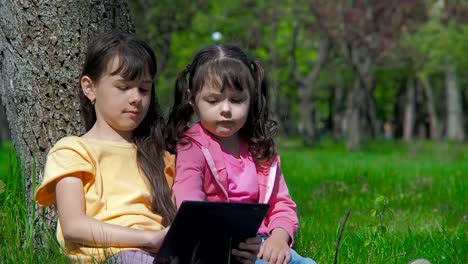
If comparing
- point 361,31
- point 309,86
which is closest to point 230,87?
point 361,31

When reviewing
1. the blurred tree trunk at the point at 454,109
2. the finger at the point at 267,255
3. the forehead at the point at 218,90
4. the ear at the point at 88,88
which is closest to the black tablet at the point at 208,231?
the finger at the point at 267,255

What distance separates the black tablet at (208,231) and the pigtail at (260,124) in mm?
627

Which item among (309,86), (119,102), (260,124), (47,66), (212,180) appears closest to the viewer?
(119,102)

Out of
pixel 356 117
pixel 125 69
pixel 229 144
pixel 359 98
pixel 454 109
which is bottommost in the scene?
pixel 454 109

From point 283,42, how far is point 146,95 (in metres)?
35.2

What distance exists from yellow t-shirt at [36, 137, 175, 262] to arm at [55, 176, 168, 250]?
0.15ft

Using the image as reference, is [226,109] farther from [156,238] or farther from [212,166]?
[156,238]

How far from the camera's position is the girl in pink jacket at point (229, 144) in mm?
3795

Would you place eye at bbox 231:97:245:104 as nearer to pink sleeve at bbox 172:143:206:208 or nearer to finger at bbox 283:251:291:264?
pink sleeve at bbox 172:143:206:208

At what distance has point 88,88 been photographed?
3900 millimetres

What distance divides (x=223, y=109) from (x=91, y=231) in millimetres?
775

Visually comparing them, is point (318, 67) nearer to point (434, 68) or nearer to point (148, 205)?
point (434, 68)

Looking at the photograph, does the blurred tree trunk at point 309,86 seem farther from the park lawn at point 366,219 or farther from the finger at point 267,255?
the finger at point 267,255

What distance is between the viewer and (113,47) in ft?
12.4
